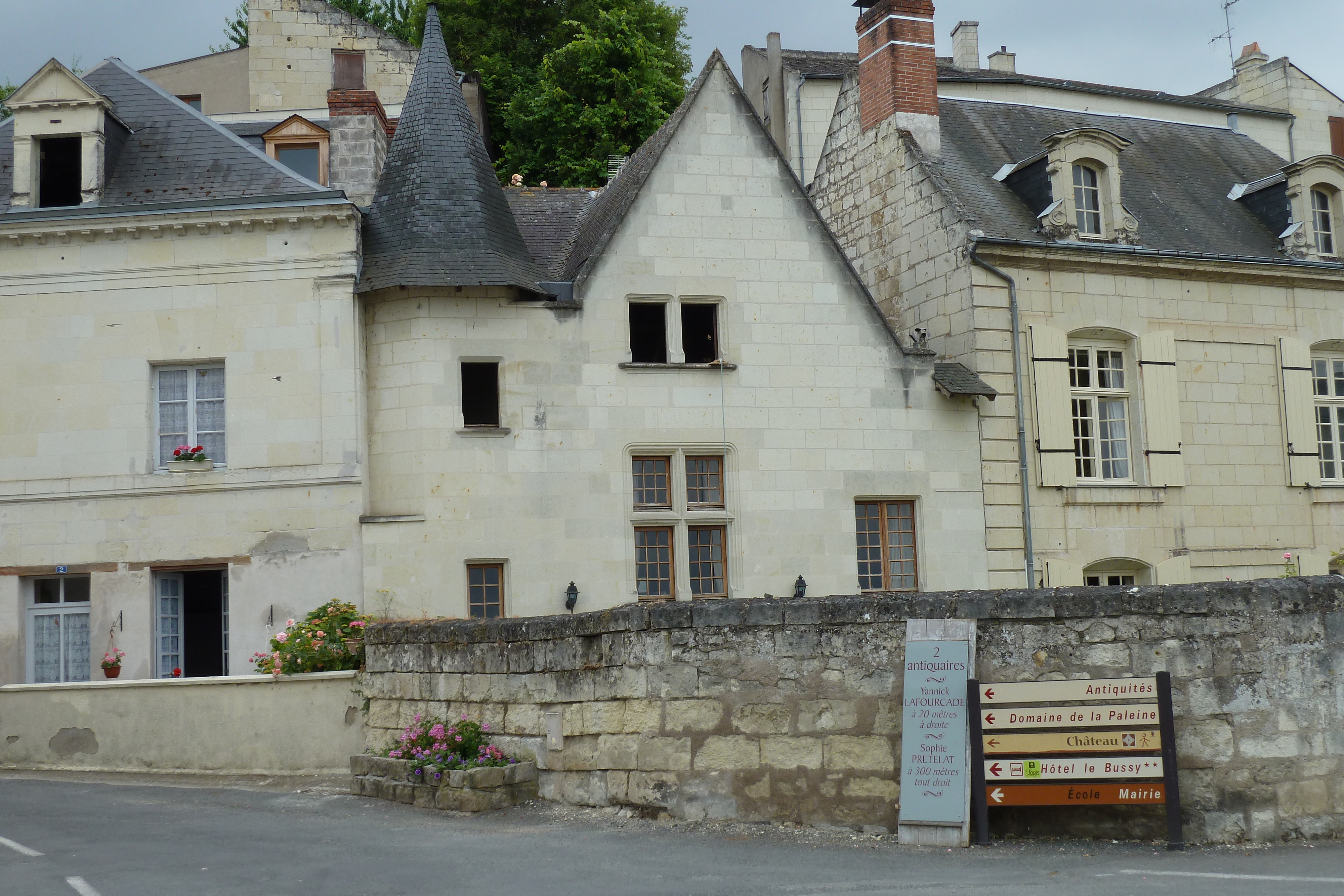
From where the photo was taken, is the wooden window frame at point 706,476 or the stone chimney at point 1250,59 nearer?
the wooden window frame at point 706,476

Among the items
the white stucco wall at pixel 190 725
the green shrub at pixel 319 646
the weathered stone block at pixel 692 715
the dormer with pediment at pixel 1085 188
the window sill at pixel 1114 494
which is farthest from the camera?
the dormer with pediment at pixel 1085 188

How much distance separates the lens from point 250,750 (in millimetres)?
13234

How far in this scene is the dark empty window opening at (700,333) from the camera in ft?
58.6

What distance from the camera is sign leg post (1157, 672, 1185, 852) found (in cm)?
862

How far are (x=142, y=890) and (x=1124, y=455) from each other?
47.6ft

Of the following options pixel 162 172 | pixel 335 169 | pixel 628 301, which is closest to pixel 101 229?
pixel 162 172

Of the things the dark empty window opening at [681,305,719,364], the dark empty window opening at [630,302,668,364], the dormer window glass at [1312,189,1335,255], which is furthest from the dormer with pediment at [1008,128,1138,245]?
the dark empty window opening at [630,302,668,364]

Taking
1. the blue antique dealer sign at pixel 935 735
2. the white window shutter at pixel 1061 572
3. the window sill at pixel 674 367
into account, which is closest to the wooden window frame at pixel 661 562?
the window sill at pixel 674 367

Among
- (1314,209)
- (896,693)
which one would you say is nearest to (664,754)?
(896,693)

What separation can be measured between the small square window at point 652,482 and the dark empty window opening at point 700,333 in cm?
138

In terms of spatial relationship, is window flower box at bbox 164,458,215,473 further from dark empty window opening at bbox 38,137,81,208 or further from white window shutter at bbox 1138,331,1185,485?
white window shutter at bbox 1138,331,1185,485

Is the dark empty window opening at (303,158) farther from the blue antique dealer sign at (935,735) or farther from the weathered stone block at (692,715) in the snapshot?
the blue antique dealer sign at (935,735)

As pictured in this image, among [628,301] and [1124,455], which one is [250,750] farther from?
[1124,455]

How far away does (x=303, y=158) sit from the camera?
20.0m
